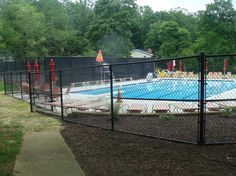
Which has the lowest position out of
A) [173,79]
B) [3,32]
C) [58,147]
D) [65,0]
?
[58,147]

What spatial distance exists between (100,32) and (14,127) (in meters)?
39.3

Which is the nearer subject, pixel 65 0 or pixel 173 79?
pixel 173 79

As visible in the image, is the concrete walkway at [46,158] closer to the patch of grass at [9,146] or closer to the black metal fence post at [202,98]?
the patch of grass at [9,146]

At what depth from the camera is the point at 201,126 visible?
19.3 ft

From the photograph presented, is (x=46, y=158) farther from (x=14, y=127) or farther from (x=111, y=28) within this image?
(x=111, y=28)

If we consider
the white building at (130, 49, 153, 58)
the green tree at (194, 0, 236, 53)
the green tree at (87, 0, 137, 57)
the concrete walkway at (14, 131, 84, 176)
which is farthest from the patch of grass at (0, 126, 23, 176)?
the white building at (130, 49, 153, 58)

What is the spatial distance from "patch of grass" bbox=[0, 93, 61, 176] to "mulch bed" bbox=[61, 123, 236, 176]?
114 centimetres

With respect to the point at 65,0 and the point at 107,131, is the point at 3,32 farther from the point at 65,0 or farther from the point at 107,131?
the point at 65,0

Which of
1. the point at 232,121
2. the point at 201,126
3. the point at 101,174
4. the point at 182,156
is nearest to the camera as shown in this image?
the point at 101,174

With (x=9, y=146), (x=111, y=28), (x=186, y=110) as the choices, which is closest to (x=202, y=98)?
(x=186, y=110)

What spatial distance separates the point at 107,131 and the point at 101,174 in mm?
3011

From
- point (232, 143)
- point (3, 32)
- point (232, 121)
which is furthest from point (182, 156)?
point (3, 32)

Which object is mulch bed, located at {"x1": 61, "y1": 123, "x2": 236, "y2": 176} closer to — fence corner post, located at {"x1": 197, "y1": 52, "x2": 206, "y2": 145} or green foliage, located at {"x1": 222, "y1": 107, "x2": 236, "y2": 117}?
fence corner post, located at {"x1": 197, "y1": 52, "x2": 206, "y2": 145}

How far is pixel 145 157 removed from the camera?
17.1 feet
